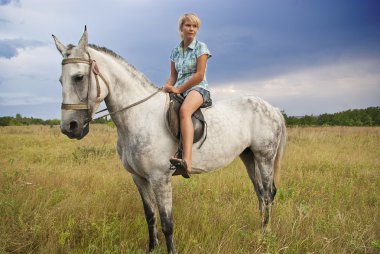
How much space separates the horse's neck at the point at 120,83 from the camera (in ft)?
10.9

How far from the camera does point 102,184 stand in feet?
21.2

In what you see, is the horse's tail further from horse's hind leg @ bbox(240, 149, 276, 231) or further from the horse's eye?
the horse's eye

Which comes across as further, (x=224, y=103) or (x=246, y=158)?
(x=246, y=158)

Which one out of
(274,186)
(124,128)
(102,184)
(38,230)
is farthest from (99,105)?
(102,184)

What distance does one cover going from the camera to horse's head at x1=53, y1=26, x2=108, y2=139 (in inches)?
117

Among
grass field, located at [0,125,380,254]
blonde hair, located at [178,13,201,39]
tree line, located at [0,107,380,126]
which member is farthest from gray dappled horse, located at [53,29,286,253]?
tree line, located at [0,107,380,126]

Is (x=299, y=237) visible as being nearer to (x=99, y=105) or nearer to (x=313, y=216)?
(x=313, y=216)

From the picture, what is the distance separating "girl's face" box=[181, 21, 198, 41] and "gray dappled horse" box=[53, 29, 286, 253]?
79 centimetres

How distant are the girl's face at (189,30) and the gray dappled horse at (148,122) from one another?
789 mm

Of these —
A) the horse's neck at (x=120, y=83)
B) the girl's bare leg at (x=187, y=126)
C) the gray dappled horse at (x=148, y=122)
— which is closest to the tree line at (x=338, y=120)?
the gray dappled horse at (x=148, y=122)

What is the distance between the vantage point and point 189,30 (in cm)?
368

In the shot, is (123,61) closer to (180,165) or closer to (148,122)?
(148,122)

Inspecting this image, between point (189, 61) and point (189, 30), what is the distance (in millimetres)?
390

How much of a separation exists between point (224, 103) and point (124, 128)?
1711mm
